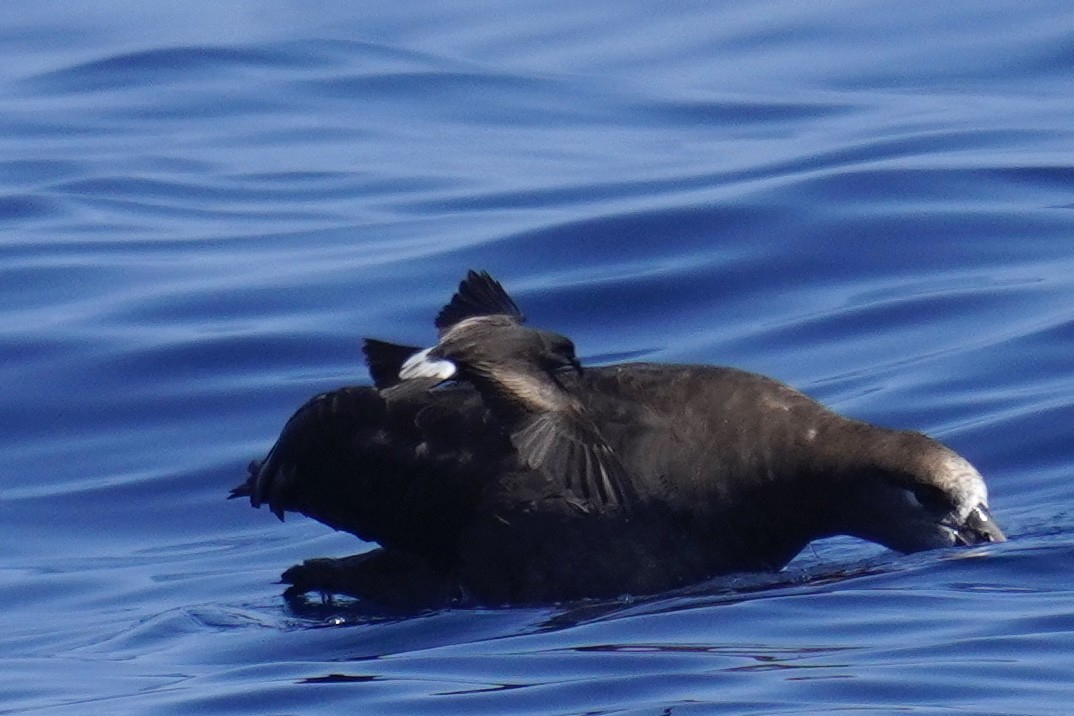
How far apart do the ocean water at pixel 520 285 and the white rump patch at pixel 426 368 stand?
979mm

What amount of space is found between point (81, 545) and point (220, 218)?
7.72 meters

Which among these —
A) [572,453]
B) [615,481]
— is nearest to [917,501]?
[615,481]

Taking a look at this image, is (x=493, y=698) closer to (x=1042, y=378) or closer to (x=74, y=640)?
(x=74, y=640)

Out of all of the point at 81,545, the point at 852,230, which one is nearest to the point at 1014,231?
the point at 852,230

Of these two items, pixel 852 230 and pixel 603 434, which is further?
pixel 852 230

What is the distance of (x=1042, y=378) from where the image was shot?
13500 millimetres

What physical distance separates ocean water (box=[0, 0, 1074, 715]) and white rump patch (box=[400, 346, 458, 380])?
3.21 ft

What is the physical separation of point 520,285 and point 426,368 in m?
6.95

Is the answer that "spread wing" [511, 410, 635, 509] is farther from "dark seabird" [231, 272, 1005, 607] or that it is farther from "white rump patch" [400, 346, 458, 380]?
"white rump patch" [400, 346, 458, 380]

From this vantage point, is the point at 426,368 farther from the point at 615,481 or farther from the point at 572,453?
the point at 615,481

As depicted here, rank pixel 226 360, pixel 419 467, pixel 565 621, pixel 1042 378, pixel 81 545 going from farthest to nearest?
pixel 226 360, pixel 1042 378, pixel 81 545, pixel 419 467, pixel 565 621

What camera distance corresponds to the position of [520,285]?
1622cm

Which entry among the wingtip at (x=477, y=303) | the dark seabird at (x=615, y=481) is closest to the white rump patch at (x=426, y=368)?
the dark seabird at (x=615, y=481)

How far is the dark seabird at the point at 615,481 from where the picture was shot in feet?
31.4
